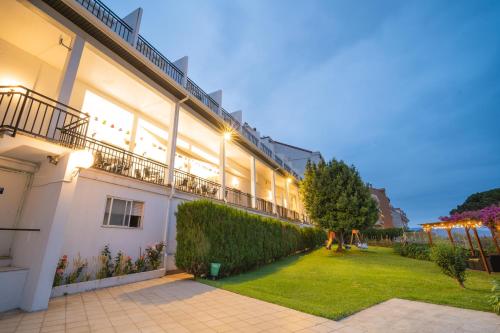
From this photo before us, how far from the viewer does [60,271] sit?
594cm

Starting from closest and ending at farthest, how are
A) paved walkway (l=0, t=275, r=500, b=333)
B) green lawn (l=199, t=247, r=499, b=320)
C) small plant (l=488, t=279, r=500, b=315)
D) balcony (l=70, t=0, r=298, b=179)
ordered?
paved walkway (l=0, t=275, r=500, b=333) → small plant (l=488, t=279, r=500, b=315) → green lawn (l=199, t=247, r=499, b=320) → balcony (l=70, t=0, r=298, b=179)

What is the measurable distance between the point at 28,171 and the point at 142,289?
193 inches

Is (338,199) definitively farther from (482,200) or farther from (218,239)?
(482,200)

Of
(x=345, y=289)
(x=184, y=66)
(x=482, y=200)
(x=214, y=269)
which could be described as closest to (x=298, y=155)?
(x=184, y=66)

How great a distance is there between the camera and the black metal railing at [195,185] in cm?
1237

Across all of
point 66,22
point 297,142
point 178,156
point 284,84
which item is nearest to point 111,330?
point 66,22

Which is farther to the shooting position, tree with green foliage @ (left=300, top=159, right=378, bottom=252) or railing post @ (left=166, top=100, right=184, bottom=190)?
tree with green foliage @ (left=300, top=159, right=378, bottom=252)

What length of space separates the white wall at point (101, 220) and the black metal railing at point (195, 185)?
289 cm

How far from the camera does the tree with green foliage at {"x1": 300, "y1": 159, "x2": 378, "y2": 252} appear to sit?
14.9 metres

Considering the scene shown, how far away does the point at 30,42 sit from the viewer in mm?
8008

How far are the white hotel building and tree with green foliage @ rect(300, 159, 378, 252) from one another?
23.6 feet

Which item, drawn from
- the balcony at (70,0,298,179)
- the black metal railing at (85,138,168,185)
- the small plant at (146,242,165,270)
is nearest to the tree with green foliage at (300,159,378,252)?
the balcony at (70,0,298,179)

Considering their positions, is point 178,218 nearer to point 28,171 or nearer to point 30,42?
point 28,171

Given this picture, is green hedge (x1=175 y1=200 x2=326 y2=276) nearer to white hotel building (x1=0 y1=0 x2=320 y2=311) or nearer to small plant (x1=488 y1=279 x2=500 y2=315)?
white hotel building (x1=0 y1=0 x2=320 y2=311)
